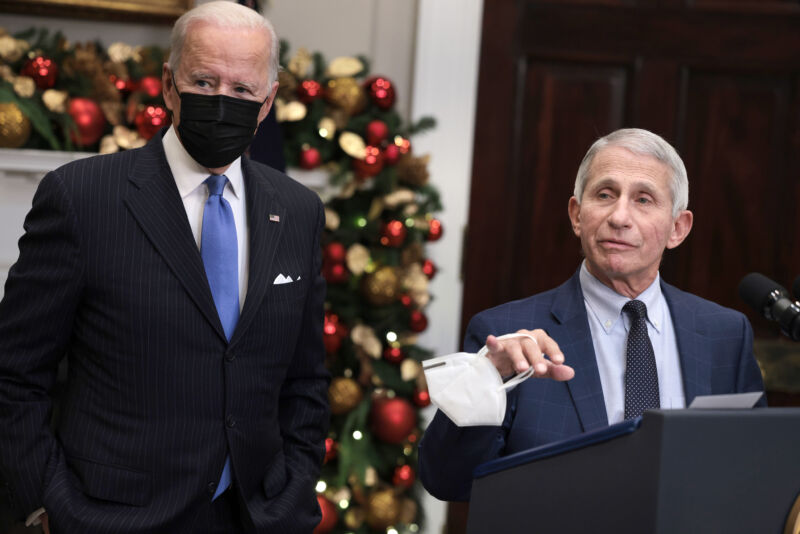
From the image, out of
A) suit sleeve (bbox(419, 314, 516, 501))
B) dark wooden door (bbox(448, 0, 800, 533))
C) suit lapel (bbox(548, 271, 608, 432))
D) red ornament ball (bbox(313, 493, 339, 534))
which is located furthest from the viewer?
dark wooden door (bbox(448, 0, 800, 533))

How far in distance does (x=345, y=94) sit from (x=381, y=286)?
678 mm

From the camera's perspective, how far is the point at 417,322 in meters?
3.49

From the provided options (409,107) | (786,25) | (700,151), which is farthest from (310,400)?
(786,25)

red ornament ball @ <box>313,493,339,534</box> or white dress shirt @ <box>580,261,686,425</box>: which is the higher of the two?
white dress shirt @ <box>580,261,686,425</box>

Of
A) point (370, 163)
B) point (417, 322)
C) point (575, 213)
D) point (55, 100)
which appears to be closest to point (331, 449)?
point (417, 322)

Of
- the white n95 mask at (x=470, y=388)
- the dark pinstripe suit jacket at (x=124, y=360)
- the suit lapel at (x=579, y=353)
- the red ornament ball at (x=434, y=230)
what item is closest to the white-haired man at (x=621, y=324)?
the suit lapel at (x=579, y=353)

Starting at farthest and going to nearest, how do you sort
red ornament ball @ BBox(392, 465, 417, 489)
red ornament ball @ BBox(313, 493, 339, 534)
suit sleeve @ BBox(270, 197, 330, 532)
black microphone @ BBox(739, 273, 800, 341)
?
red ornament ball @ BBox(392, 465, 417, 489)
red ornament ball @ BBox(313, 493, 339, 534)
suit sleeve @ BBox(270, 197, 330, 532)
black microphone @ BBox(739, 273, 800, 341)

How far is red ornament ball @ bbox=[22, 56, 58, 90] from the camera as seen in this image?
3.11 m

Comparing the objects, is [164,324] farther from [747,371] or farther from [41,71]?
[41,71]

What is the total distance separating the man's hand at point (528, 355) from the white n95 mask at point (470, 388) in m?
0.01

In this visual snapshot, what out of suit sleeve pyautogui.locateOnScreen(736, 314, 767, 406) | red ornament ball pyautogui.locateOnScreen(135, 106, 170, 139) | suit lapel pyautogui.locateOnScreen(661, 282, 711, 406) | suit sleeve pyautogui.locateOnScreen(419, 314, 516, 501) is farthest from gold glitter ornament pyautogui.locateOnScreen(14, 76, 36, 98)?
suit sleeve pyautogui.locateOnScreen(736, 314, 767, 406)

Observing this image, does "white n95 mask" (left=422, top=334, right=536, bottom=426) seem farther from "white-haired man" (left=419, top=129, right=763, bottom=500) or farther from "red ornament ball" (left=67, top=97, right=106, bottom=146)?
"red ornament ball" (left=67, top=97, right=106, bottom=146)

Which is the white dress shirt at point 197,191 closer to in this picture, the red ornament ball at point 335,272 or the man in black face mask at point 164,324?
the man in black face mask at point 164,324

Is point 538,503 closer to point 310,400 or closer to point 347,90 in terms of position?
point 310,400
